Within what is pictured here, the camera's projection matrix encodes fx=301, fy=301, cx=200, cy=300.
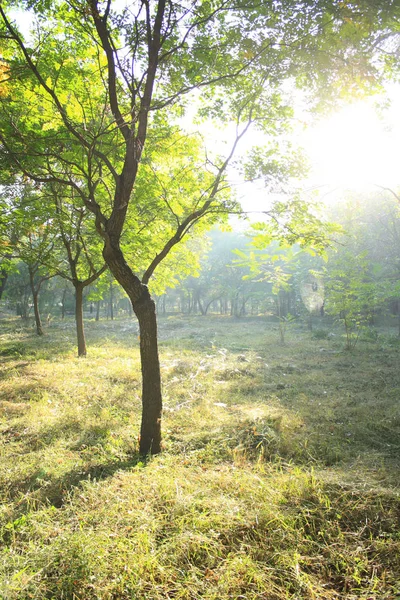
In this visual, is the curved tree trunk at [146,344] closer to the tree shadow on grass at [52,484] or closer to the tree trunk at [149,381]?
the tree trunk at [149,381]

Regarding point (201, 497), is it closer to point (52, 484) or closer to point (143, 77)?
point (52, 484)

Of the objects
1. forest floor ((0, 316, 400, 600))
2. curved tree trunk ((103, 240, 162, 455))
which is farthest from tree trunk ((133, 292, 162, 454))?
forest floor ((0, 316, 400, 600))

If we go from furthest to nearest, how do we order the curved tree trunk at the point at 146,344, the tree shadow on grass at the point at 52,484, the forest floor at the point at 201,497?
the curved tree trunk at the point at 146,344 < the tree shadow on grass at the point at 52,484 < the forest floor at the point at 201,497

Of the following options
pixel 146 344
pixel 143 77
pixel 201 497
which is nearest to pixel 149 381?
pixel 146 344

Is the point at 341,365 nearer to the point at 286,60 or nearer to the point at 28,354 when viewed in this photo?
the point at 286,60

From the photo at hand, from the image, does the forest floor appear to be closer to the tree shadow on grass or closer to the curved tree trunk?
the tree shadow on grass

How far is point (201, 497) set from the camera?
3588mm

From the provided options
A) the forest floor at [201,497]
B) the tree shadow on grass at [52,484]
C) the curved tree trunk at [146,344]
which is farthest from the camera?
the curved tree trunk at [146,344]

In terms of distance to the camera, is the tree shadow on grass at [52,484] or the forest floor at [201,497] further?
the tree shadow on grass at [52,484]

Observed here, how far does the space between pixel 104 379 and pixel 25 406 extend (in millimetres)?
2851

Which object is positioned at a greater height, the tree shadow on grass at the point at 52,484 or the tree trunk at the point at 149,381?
the tree trunk at the point at 149,381

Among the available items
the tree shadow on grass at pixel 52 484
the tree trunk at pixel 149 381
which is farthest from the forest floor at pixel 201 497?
the tree trunk at pixel 149 381

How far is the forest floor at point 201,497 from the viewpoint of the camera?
2.48 metres

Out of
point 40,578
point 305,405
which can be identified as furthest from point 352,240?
point 40,578
